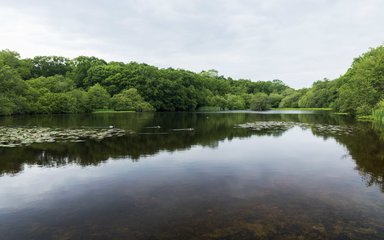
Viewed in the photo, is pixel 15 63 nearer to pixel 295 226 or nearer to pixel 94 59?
pixel 94 59

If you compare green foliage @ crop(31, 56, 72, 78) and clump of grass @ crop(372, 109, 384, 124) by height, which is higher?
green foliage @ crop(31, 56, 72, 78)

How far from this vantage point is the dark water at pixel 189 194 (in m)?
6.43

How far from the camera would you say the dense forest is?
49188 millimetres

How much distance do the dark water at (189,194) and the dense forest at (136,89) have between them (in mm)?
33326

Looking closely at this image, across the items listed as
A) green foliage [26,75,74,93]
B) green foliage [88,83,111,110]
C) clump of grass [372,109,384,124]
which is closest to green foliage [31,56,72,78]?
green foliage [26,75,74,93]

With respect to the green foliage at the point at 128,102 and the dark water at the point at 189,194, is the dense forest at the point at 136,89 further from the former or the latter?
the dark water at the point at 189,194

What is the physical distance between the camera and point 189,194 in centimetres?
892

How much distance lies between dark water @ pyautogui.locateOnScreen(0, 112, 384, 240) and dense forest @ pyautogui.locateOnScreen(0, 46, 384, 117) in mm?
33326

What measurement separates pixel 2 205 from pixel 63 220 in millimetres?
2432

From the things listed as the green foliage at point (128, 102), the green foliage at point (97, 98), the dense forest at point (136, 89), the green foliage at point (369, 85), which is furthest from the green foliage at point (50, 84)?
the green foliage at point (369, 85)

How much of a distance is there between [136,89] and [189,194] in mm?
78409

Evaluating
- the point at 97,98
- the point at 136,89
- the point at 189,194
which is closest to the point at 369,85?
the point at 189,194

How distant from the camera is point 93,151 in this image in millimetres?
15930

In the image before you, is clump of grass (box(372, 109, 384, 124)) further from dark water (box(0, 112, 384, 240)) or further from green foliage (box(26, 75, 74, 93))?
green foliage (box(26, 75, 74, 93))
